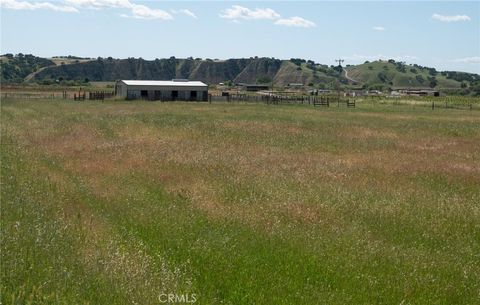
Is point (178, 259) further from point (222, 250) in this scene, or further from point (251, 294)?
point (251, 294)

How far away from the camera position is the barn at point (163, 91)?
266 feet

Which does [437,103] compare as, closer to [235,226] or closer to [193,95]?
[193,95]

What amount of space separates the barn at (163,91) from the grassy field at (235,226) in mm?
56291

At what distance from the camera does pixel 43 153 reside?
2314 cm

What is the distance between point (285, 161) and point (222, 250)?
41.3 feet

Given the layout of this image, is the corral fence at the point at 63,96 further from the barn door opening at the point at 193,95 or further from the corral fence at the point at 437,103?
the corral fence at the point at 437,103

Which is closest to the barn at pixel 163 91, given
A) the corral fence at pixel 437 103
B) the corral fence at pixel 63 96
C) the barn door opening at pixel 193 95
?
the barn door opening at pixel 193 95

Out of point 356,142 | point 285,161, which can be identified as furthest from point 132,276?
point 356,142

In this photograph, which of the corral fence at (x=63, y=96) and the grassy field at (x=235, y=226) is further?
the corral fence at (x=63, y=96)

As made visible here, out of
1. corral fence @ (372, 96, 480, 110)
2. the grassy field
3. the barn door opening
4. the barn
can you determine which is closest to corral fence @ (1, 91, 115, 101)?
the barn

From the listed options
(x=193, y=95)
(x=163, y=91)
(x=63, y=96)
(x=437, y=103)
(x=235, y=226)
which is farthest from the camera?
(x=437, y=103)

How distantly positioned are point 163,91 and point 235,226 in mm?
71569

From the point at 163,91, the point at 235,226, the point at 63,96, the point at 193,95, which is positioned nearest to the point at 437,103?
the point at 193,95

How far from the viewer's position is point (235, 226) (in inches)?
492
